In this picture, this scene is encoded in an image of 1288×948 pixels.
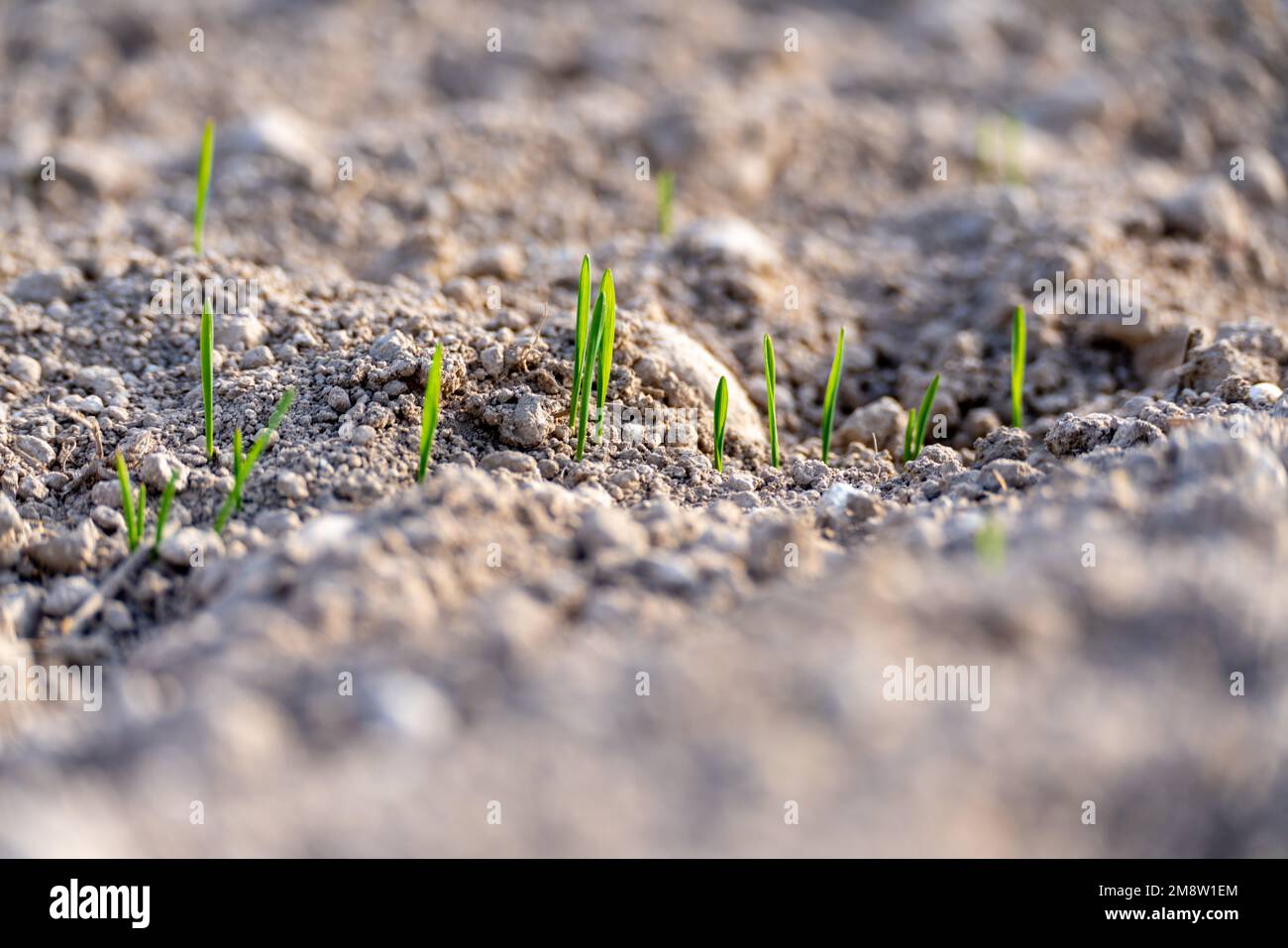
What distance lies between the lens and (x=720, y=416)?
2.15m

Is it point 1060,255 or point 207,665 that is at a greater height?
point 1060,255

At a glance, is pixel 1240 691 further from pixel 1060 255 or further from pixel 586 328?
pixel 1060 255

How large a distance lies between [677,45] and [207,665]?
13.1 ft

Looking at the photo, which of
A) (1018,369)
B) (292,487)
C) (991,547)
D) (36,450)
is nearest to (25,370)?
(36,450)

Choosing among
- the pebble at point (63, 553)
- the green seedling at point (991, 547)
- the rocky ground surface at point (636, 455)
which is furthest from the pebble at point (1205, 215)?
the pebble at point (63, 553)

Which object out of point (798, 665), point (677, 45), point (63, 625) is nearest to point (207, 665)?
point (63, 625)

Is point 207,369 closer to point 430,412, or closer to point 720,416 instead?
point 430,412

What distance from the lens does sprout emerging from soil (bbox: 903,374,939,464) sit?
230 centimetres

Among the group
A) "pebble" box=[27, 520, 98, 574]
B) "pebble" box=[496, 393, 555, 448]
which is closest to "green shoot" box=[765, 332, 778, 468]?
"pebble" box=[496, 393, 555, 448]

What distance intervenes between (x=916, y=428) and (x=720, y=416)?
524 mm

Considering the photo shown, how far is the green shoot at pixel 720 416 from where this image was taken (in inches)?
82.8

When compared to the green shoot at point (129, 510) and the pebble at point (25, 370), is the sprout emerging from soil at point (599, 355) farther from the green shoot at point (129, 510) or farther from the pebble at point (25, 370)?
the pebble at point (25, 370)

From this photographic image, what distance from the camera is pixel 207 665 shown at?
1400mm
